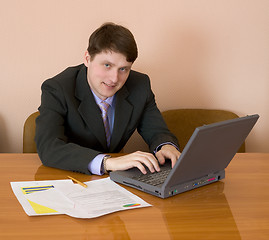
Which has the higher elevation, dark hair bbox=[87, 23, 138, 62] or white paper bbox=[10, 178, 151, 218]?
dark hair bbox=[87, 23, 138, 62]

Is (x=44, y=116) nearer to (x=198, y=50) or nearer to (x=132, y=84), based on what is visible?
(x=132, y=84)

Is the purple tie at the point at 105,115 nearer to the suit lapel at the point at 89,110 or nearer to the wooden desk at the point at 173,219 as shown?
the suit lapel at the point at 89,110

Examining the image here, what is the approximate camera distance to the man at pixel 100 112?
5.57ft

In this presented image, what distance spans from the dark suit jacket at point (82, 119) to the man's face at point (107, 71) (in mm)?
92

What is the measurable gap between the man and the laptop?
0.11 meters

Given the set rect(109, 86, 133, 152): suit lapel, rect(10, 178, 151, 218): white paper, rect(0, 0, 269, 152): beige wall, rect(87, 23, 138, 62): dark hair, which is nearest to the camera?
rect(10, 178, 151, 218): white paper

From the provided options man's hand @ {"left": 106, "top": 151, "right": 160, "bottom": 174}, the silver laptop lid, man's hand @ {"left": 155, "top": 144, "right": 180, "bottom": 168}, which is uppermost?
the silver laptop lid

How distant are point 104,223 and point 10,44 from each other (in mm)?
1800

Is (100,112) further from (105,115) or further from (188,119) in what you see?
(188,119)

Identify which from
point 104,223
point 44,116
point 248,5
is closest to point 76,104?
point 44,116

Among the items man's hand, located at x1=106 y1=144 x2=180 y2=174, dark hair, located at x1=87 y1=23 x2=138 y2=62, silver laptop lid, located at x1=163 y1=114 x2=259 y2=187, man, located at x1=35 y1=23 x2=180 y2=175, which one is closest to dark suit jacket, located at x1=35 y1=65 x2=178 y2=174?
man, located at x1=35 y1=23 x2=180 y2=175

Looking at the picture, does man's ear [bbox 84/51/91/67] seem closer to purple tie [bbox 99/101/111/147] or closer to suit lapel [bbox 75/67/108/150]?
suit lapel [bbox 75/67/108/150]

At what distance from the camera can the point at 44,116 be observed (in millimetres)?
1904

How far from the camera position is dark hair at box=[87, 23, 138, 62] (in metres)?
1.85
